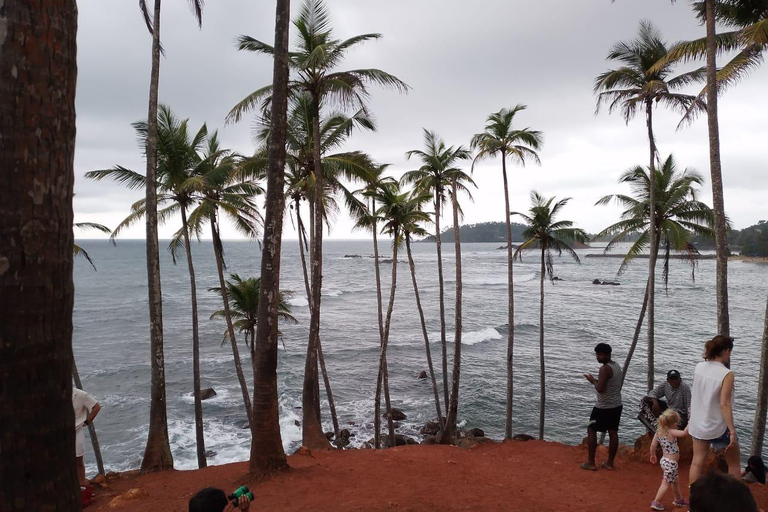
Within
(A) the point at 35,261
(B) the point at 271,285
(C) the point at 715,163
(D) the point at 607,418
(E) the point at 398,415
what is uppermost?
(C) the point at 715,163

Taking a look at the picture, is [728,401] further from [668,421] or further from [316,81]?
[316,81]

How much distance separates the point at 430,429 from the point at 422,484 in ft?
53.5

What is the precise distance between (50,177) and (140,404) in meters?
30.2

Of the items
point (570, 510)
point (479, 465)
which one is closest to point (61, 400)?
point (570, 510)

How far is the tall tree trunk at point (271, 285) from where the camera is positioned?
27.1 feet

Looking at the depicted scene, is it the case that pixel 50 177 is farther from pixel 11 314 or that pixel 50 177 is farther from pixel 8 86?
pixel 11 314

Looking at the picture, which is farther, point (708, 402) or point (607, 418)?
point (607, 418)

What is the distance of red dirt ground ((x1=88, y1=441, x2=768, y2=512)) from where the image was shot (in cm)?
695

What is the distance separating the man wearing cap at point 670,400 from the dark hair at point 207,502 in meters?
8.01

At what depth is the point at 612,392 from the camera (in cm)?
810

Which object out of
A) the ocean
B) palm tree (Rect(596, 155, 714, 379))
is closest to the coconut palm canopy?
palm tree (Rect(596, 155, 714, 379))

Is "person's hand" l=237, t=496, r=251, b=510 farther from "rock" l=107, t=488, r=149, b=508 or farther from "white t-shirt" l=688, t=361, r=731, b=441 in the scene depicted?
"white t-shirt" l=688, t=361, r=731, b=441

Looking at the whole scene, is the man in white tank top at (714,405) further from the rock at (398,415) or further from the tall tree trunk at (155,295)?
the rock at (398,415)

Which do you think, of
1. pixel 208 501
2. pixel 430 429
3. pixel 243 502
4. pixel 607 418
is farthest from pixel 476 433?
pixel 208 501
